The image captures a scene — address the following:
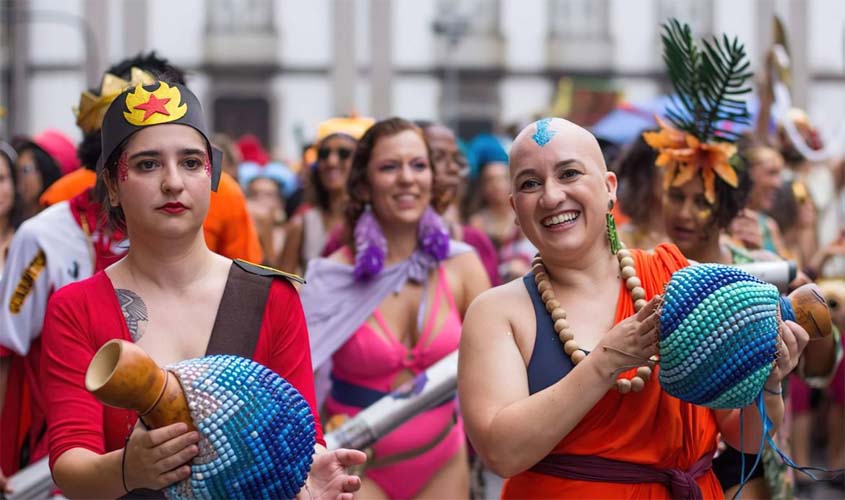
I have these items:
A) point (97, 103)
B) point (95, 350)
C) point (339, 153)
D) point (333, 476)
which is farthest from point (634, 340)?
point (339, 153)

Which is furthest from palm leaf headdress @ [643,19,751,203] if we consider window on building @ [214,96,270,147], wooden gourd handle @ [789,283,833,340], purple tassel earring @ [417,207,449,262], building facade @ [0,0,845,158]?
window on building @ [214,96,270,147]

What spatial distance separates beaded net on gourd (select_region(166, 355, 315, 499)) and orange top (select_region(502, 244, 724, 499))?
807mm

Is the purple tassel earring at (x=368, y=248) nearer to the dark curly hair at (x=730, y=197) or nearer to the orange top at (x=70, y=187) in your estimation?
the orange top at (x=70, y=187)

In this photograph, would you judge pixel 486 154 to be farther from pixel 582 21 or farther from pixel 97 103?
pixel 582 21

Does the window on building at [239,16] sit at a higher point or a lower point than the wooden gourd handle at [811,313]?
higher

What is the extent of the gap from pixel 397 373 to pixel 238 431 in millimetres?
2641

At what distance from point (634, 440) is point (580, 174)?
2.27 ft

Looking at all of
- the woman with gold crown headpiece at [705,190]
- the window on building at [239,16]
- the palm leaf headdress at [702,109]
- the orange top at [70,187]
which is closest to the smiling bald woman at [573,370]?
the palm leaf headdress at [702,109]

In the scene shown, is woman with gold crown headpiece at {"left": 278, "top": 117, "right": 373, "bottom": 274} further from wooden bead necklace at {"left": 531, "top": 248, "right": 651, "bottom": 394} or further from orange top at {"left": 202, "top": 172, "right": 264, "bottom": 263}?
wooden bead necklace at {"left": 531, "top": 248, "right": 651, "bottom": 394}

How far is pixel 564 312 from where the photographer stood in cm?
319

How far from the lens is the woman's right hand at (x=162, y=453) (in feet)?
8.21

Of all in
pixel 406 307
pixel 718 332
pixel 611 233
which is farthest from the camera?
pixel 406 307

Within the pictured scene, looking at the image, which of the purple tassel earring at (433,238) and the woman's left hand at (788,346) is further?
the purple tassel earring at (433,238)

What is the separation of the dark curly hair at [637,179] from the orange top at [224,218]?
5.50ft
